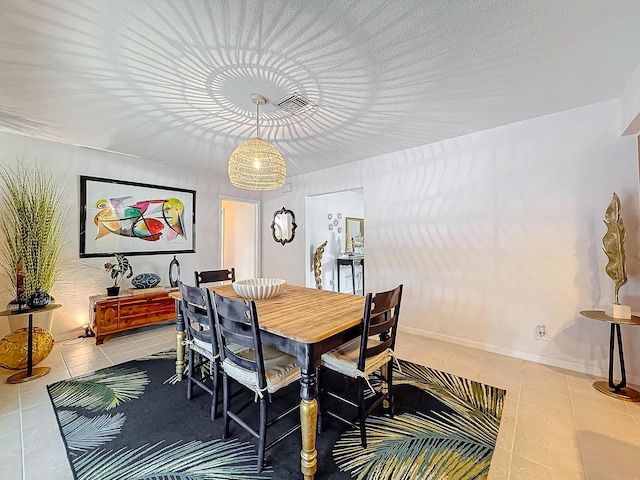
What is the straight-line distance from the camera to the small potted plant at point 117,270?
3467mm

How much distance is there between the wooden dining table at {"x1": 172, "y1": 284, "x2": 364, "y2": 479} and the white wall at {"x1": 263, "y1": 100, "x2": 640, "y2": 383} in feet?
5.85

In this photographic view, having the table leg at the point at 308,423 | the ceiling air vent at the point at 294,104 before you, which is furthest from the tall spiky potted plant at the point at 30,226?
the table leg at the point at 308,423

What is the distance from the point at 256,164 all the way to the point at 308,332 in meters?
1.61

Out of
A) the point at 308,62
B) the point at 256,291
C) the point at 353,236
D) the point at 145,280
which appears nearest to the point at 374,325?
the point at 256,291

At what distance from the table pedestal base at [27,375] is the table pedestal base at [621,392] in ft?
16.0

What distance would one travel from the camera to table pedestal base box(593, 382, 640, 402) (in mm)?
2058

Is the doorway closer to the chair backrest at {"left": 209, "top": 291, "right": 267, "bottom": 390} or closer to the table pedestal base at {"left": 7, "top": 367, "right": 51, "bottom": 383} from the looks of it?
the table pedestal base at {"left": 7, "top": 367, "right": 51, "bottom": 383}

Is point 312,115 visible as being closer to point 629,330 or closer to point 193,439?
point 193,439

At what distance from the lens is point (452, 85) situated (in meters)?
2.16

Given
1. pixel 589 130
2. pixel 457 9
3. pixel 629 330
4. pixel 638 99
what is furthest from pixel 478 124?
pixel 629 330

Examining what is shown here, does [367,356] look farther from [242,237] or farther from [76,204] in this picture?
[242,237]

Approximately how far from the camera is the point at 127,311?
3412 mm

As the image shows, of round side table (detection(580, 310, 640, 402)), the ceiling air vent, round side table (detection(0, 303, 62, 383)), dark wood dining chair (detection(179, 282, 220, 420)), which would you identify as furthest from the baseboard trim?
round side table (detection(0, 303, 62, 383))

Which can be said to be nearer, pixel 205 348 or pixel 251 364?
pixel 251 364
